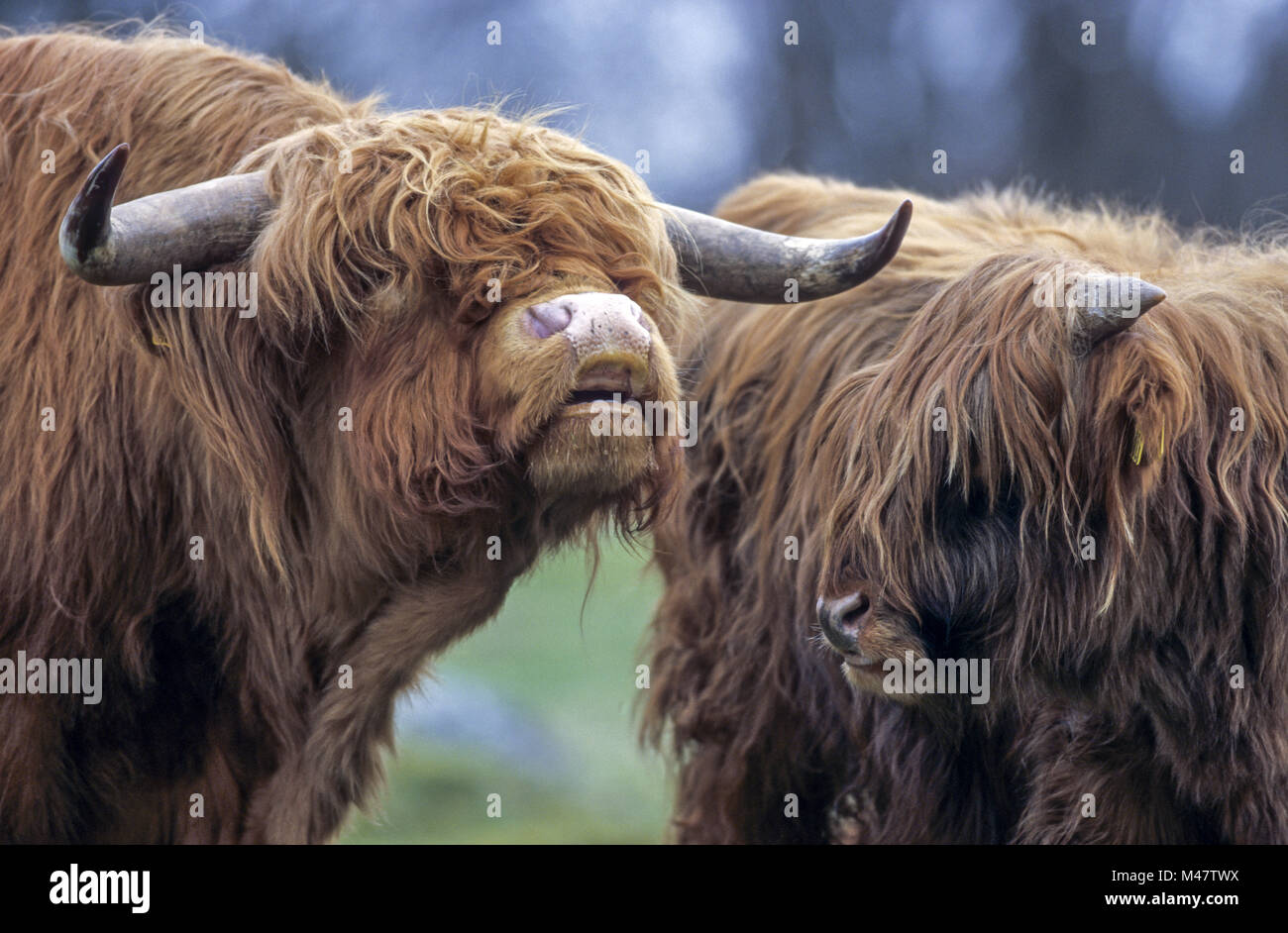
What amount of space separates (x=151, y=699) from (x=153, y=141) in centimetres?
134

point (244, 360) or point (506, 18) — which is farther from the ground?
point (506, 18)

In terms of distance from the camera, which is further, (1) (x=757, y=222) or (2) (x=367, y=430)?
(1) (x=757, y=222)

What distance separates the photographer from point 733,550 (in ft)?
14.4

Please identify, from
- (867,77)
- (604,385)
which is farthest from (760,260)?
(867,77)

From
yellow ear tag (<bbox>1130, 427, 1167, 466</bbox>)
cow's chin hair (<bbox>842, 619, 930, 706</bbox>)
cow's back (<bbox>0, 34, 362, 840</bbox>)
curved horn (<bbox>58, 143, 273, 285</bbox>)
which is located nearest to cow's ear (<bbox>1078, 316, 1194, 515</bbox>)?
yellow ear tag (<bbox>1130, 427, 1167, 466</bbox>)

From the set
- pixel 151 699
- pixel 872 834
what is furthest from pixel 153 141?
pixel 872 834

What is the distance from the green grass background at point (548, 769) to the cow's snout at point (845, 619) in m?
2.17

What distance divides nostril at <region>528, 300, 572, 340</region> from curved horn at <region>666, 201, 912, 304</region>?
679mm

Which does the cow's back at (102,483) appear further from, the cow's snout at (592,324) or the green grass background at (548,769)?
the green grass background at (548,769)

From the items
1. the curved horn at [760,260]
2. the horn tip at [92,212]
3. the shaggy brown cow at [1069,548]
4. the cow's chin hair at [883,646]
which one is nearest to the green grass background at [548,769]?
the shaggy brown cow at [1069,548]

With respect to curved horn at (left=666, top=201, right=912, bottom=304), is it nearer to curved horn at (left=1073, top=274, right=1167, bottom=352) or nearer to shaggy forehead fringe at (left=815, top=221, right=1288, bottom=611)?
shaggy forehead fringe at (left=815, top=221, right=1288, bottom=611)

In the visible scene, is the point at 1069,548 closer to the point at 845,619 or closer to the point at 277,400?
the point at 845,619

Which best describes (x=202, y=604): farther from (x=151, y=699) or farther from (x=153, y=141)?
(x=153, y=141)

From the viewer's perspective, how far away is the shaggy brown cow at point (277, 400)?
2877mm
